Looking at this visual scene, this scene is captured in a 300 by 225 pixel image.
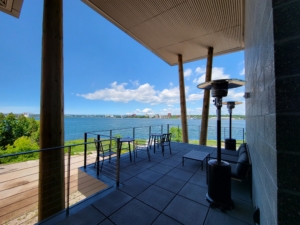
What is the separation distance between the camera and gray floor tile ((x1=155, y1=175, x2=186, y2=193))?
2299mm

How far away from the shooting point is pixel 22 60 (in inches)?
762

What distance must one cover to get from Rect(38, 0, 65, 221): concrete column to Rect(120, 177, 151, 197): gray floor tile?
1021mm

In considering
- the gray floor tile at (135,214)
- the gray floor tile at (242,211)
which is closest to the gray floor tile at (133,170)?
the gray floor tile at (135,214)

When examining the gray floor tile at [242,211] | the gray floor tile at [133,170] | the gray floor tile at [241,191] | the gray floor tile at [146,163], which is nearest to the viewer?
the gray floor tile at [242,211]

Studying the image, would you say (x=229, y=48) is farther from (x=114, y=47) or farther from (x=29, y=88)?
→ (x=29, y=88)

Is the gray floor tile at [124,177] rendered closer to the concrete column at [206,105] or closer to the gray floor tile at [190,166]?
the gray floor tile at [190,166]

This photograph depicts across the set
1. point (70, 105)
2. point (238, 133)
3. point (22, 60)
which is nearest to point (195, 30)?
point (238, 133)

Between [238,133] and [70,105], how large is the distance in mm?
39805

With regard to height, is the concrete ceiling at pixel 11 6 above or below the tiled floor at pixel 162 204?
above

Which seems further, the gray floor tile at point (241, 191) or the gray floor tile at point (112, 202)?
the gray floor tile at point (241, 191)

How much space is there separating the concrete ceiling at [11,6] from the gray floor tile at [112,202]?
4267mm

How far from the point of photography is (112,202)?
6.25 ft

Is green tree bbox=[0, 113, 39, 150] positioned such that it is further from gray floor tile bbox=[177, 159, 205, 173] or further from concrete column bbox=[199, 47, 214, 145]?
concrete column bbox=[199, 47, 214, 145]

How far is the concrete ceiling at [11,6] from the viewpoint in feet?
8.65
